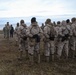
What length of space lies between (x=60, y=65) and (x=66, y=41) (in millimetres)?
2074

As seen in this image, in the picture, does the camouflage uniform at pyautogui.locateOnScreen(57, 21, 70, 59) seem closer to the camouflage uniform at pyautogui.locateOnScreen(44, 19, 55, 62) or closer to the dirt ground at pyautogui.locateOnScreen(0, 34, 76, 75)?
the dirt ground at pyautogui.locateOnScreen(0, 34, 76, 75)

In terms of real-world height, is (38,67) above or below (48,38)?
below

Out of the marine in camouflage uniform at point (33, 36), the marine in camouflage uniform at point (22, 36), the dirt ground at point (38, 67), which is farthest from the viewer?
the marine in camouflage uniform at point (22, 36)

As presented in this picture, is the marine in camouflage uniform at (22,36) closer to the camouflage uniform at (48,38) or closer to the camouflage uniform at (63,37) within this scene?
the camouflage uniform at (48,38)

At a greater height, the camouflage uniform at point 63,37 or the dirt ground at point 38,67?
the camouflage uniform at point 63,37

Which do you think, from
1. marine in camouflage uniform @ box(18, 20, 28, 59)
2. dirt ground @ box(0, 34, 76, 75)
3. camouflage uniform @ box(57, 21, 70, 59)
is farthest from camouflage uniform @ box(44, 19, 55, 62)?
marine in camouflage uniform @ box(18, 20, 28, 59)

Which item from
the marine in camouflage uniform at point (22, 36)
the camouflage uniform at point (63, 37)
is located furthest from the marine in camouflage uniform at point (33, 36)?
the camouflage uniform at point (63, 37)

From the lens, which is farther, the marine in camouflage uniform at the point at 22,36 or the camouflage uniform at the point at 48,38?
the marine in camouflage uniform at the point at 22,36

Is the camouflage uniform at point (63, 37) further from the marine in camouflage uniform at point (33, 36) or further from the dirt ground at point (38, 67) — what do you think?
the marine in camouflage uniform at point (33, 36)

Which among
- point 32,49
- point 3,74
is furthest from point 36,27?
point 3,74

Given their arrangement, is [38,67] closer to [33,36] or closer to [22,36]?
[33,36]

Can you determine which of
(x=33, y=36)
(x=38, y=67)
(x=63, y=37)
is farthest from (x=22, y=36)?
(x=38, y=67)

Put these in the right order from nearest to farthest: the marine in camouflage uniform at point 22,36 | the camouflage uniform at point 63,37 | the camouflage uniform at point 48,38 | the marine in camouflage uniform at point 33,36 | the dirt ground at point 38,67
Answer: the dirt ground at point 38,67
the marine in camouflage uniform at point 33,36
the camouflage uniform at point 48,38
the camouflage uniform at point 63,37
the marine in camouflage uniform at point 22,36

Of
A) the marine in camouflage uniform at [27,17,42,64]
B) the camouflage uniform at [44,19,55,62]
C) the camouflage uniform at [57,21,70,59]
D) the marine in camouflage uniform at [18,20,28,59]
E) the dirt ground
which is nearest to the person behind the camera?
the dirt ground
